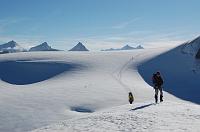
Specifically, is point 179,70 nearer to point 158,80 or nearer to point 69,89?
point 69,89

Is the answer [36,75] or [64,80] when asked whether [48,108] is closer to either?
[64,80]

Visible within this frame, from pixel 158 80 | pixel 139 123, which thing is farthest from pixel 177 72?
pixel 139 123

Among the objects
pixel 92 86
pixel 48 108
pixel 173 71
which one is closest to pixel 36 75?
pixel 92 86

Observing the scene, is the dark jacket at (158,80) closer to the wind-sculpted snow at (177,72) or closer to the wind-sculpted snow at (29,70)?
the wind-sculpted snow at (177,72)

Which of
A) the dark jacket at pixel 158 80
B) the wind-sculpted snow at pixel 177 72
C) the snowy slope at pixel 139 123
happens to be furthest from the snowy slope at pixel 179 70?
the snowy slope at pixel 139 123

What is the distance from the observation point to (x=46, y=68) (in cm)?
9650

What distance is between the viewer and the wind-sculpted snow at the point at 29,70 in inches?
3479

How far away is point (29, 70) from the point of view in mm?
96500

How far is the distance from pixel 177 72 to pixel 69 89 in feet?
126

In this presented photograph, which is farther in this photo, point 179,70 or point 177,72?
point 179,70

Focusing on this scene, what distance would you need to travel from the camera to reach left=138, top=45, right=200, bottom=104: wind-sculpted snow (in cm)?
8268

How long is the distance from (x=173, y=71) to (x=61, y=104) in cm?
4906

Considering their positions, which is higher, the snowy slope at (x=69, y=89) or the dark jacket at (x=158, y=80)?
the dark jacket at (x=158, y=80)

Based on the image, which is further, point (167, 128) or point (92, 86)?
point (92, 86)
